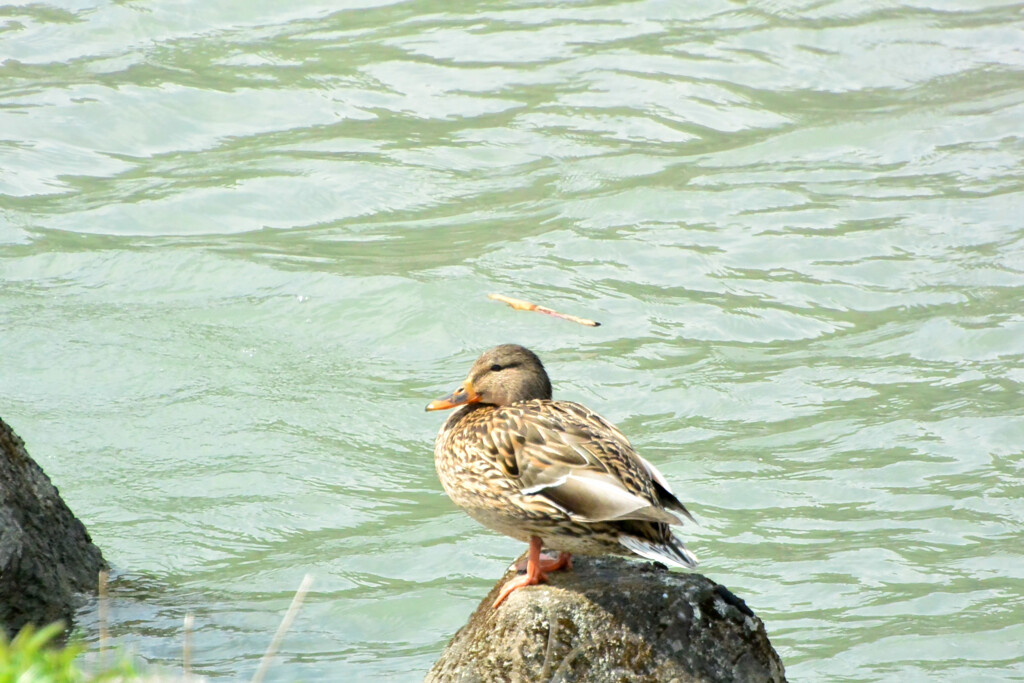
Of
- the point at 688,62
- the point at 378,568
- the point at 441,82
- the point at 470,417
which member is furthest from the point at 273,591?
the point at 688,62

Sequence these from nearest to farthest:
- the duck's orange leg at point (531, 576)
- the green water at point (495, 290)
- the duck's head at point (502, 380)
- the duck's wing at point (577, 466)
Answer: the duck's wing at point (577, 466)
the duck's orange leg at point (531, 576)
the duck's head at point (502, 380)
the green water at point (495, 290)

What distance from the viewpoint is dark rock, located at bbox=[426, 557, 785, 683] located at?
4996 mm

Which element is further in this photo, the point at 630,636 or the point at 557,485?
the point at 557,485

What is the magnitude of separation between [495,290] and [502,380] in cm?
482

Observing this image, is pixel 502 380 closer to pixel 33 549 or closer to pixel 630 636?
pixel 630 636

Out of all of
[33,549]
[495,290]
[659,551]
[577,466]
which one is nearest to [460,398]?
[577,466]

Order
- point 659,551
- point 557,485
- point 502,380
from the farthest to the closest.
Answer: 1. point 502,380
2. point 557,485
3. point 659,551

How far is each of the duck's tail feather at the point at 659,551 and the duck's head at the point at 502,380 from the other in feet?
3.83

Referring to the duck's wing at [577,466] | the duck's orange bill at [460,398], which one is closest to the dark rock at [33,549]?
the duck's orange bill at [460,398]

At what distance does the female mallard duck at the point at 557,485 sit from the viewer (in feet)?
16.4

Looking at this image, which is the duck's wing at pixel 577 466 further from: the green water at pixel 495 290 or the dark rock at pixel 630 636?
the green water at pixel 495 290

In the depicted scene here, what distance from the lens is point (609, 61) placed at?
1414 centimetres

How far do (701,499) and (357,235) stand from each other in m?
4.29

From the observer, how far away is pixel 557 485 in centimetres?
515
